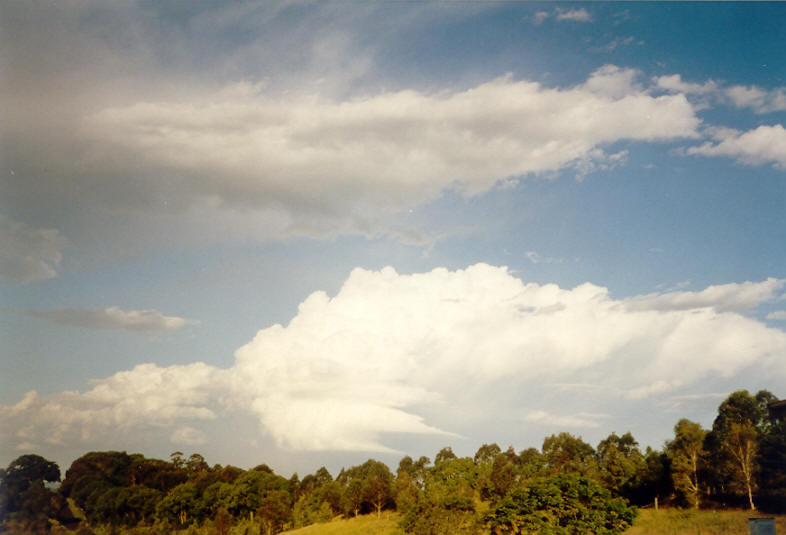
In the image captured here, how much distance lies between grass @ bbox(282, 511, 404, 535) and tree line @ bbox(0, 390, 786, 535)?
342cm

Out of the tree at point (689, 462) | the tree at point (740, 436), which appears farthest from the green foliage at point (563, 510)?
the tree at point (689, 462)

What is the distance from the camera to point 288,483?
132625 mm

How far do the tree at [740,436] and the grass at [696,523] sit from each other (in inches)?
169

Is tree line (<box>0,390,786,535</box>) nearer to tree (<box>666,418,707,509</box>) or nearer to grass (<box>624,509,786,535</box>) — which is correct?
tree (<box>666,418,707,509</box>)

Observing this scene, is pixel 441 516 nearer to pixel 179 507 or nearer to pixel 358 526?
pixel 358 526

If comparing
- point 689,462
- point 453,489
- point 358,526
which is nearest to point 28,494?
point 358,526

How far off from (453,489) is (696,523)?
122ft

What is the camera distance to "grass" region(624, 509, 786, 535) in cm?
6062

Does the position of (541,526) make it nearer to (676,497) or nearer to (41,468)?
(676,497)

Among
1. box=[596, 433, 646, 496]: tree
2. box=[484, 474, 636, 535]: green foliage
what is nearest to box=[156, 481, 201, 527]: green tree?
box=[484, 474, 636, 535]: green foliage

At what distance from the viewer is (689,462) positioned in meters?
80.9

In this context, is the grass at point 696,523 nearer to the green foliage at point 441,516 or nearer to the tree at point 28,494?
the green foliage at point 441,516

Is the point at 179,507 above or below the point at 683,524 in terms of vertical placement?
below

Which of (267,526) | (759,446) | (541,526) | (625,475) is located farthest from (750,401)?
(267,526)
